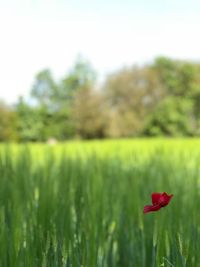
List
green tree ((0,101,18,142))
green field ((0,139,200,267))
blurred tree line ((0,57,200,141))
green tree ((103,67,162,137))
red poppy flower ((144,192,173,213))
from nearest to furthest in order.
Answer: red poppy flower ((144,192,173,213)) < green field ((0,139,200,267)) < green tree ((0,101,18,142)) < blurred tree line ((0,57,200,141)) < green tree ((103,67,162,137))

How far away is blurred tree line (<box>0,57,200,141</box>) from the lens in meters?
25.7

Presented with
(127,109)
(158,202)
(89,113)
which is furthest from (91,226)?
(127,109)

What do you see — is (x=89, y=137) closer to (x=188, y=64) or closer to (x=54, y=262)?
(x=188, y=64)

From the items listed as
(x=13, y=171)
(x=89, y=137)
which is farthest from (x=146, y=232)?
(x=89, y=137)

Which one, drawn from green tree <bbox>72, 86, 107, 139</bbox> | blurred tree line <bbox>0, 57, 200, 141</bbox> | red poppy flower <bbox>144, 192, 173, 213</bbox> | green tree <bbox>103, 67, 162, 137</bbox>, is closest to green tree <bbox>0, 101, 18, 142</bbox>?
blurred tree line <bbox>0, 57, 200, 141</bbox>

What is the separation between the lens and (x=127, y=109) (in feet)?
91.4

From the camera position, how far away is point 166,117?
2542 cm

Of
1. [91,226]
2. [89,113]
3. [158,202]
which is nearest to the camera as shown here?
[158,202]

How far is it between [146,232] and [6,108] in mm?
24142

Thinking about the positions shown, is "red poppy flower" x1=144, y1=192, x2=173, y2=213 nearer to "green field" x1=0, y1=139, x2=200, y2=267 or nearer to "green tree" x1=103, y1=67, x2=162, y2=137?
"green field" x1=0, y1=139, x2=200, y2=267

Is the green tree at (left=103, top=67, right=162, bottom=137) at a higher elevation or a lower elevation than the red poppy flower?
higher

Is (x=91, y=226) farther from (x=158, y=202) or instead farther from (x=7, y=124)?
(x=7, y=124)

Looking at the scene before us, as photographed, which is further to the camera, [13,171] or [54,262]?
[13,171]

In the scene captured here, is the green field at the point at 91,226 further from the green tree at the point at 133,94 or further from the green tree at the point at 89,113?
the green tree at the point at 133,94
